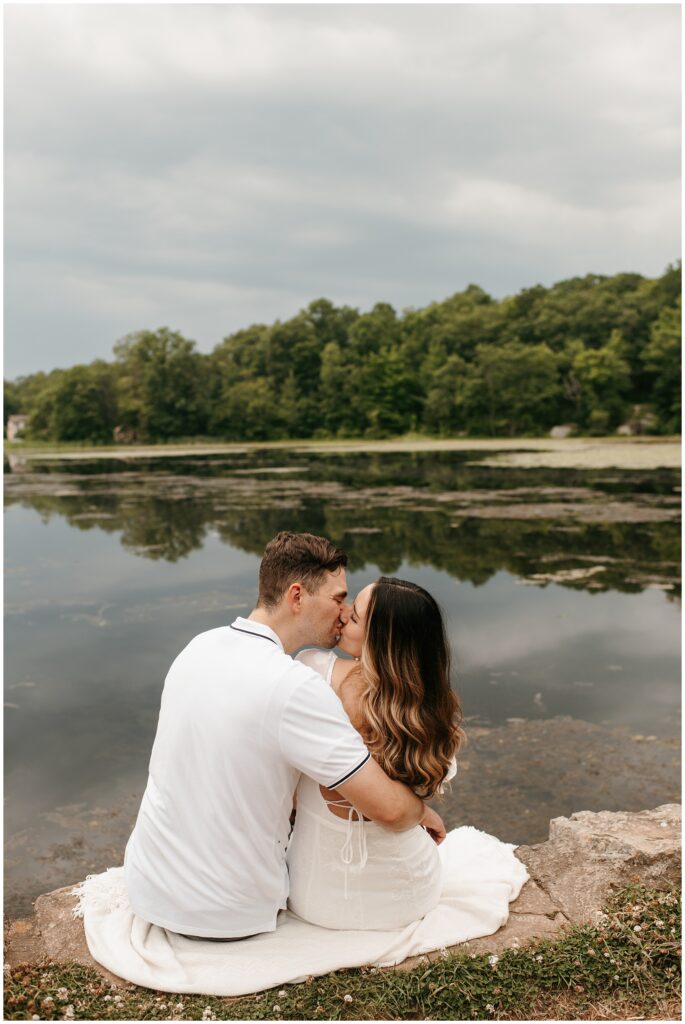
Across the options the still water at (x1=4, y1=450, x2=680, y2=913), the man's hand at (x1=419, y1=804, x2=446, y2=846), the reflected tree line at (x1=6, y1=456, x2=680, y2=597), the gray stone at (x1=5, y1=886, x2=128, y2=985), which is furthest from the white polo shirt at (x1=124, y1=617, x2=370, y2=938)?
the reflected tree line at (x1=6, y1=456, x2=680, y2=597)

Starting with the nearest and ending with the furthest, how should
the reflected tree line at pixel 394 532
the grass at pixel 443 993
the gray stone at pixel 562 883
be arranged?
the grass at pixel 443 993, the gray stone at pixel 562 883, the reflected tree line at pixel 394 532

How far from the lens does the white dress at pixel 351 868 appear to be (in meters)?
2.88

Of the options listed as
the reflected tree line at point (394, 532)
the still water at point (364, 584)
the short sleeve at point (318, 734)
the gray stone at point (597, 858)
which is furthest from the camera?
the reflected tree line at point (394, 532)

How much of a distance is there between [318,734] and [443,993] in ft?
3.15

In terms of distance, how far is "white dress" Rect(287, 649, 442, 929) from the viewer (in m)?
2.88

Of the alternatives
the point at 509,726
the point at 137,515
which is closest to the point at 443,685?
the point at 509,726

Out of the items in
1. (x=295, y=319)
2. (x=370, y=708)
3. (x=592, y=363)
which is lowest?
(x=370, y=708)

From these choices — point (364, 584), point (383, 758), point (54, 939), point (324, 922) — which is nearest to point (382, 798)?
point (383, 758)

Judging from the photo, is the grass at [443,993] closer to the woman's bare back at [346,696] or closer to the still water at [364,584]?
the woman's bare back at [346,696]

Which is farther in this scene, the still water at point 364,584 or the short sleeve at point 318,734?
the still water at point 364,584

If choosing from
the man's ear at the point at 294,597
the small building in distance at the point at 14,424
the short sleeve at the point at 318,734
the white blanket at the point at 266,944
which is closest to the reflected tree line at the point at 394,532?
the white blanket at the point at 266,944

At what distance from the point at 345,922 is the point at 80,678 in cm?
510

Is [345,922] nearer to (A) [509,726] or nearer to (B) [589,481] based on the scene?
(A) [509,726]

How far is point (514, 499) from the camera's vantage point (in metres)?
19.3
